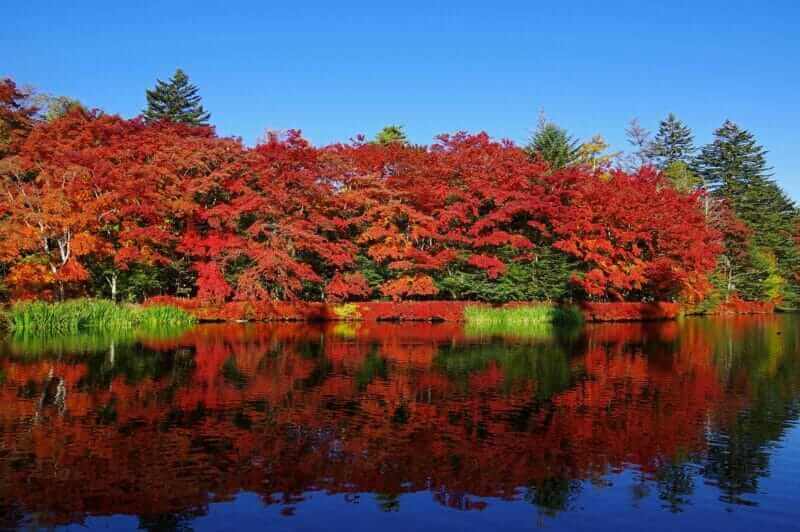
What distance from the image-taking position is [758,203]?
2357 inches

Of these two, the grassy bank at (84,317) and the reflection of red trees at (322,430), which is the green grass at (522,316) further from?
the reflection of red trees at (322,430)

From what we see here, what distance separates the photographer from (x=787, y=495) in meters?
8.29

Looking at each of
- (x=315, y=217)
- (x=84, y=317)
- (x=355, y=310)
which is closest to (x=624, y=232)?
(x=355, y=310)

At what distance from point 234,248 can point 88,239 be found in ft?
22.0

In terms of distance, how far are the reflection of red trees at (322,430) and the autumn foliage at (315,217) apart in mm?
14470

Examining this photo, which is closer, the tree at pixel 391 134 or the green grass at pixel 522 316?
the green grass at pixel 522 316

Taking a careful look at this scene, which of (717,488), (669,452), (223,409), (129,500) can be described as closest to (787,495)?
(717,488)

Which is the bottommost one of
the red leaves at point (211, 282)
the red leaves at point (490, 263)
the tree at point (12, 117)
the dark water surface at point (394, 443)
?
A: the dark water surface at point (394, 443)

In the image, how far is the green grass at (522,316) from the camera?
→ 110ft

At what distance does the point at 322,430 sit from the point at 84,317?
1964 cm

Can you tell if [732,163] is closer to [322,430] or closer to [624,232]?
[624,232]

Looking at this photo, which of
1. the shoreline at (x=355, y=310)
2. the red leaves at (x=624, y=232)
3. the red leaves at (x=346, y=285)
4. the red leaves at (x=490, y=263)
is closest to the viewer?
the shoreline at (x=355, y=310)

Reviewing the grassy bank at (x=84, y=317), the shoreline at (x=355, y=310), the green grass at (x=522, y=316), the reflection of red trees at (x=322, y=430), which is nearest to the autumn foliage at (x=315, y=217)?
the shoreline at (x=355, y=310)

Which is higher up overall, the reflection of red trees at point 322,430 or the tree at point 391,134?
the tree at point 391,134
